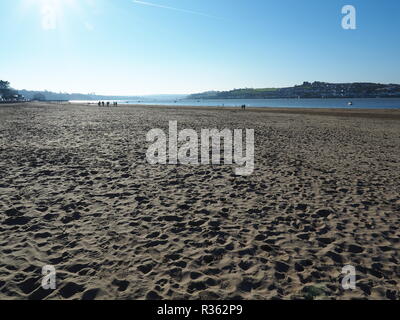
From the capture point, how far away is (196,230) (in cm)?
616

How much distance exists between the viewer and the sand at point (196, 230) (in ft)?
14.4

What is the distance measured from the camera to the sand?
173 inches

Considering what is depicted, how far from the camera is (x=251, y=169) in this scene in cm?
1126
